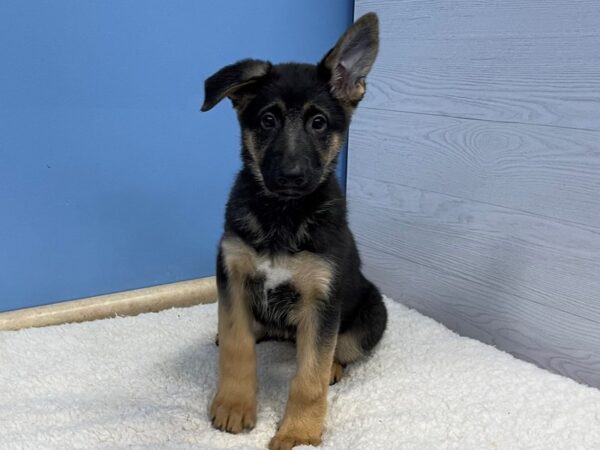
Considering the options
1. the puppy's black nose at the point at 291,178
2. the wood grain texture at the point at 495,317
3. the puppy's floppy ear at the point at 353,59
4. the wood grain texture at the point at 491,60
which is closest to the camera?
the puppy's black nose at the point at 291,178

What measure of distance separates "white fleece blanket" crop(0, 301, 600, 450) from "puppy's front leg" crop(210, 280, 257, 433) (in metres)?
0.05

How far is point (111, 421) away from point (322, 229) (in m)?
0.94

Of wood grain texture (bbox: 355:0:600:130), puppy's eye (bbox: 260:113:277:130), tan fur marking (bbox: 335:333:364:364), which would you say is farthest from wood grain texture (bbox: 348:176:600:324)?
puppy's eye (bbox: 260:113:277:130)

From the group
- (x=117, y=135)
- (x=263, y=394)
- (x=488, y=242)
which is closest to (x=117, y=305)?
(x=117, y=135)

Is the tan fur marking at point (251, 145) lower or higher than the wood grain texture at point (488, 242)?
higher

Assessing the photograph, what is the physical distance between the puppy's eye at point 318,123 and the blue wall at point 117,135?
1120 millimetres

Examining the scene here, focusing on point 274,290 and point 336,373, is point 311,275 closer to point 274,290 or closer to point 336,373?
point 274,290

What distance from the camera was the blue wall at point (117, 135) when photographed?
2.45 meters

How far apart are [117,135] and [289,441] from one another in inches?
62.9

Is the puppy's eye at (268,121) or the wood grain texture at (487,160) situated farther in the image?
the wood grain texture at (487,160)

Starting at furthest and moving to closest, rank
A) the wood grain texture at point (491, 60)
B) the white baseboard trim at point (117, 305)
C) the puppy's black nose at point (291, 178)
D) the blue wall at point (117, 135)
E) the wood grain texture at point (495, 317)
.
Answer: the white baseboard trim at point (117, 305)
the blue wall at point (117, 135)
the wood grain texture at point (495, 317)
the wood grain texture at point (491, 60)
the puppy's black nose at point (291, 178)

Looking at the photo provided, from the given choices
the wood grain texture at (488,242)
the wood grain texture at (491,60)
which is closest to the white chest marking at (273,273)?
the wood grain texture at (488,242)

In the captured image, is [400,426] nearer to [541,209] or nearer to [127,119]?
[541,209]

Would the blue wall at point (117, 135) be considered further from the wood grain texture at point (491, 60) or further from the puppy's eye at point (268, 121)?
the puppy's eye at point (268, 121)
